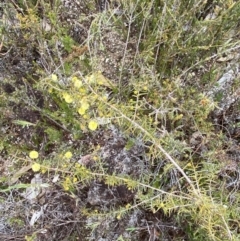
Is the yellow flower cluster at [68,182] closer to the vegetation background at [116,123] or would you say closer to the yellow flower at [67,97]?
the vegetation background at [116,123]

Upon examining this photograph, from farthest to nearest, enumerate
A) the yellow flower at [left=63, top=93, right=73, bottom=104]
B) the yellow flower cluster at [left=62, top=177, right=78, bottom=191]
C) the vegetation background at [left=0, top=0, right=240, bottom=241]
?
the vegetation background at [left=0, top=0, right=240, bottom=241], the yellow flower cluster at [left=62, top=177, right=78, bottom=191], the yellow flower at [left=63, top=93, right=73, bottom=104]

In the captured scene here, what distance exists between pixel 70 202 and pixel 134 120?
0.71m

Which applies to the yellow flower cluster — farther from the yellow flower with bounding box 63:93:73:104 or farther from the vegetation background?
the yellow flower with bounding box 63:93:73:104

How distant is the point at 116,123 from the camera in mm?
1437

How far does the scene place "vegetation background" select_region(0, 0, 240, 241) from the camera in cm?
146

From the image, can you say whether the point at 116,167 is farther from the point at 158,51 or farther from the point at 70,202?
the point at 158,51

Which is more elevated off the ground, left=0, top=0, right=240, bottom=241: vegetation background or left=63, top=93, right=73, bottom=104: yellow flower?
left=63, top=93, right=73, bottom=104: yellow flower

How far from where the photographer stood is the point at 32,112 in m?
1.83

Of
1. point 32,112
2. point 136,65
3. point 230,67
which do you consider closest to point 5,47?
point 32,112

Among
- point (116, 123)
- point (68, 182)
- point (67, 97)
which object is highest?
point (67, 97)

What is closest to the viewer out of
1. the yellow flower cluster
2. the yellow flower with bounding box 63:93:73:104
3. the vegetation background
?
the yellow flower with bounding box 63:93:73:104

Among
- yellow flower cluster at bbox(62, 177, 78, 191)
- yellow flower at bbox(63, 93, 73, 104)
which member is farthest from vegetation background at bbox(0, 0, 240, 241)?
yellow flower at bbox(63, 93, 73, 104)

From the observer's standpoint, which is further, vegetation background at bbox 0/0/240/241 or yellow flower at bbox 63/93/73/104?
vegetation background at bbox 0/0/240/241

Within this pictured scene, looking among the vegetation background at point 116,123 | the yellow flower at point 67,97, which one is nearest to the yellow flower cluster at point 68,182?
the vegetation background at point 116,123
